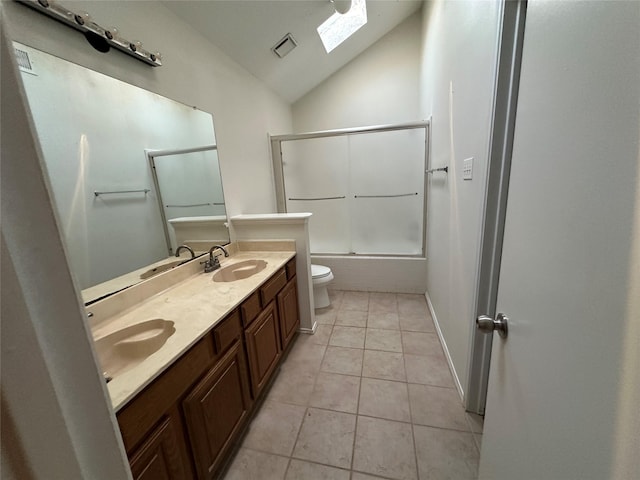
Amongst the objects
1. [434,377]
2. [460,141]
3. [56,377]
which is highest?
[460,141]

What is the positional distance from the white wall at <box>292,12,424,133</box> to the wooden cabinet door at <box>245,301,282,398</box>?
A: 269 centimetres

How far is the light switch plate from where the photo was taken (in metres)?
1.35

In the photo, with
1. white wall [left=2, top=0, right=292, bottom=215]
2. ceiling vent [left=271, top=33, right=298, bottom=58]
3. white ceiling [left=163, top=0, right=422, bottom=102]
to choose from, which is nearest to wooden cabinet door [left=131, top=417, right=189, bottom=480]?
white wall [left=2, top=0, right=292, bottom=215]

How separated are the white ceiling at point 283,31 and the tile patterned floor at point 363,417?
245cm

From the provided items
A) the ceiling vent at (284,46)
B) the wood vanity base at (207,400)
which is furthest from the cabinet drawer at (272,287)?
the ceiling vent at (284,46)

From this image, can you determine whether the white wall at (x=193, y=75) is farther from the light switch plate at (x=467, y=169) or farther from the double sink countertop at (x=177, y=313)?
the light switch plate at (x=467, y=169)

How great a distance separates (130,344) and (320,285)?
1.74m

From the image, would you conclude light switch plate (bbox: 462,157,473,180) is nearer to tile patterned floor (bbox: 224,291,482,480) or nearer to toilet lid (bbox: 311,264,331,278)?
tile patterned floor (bbox: 224,291,482,480)

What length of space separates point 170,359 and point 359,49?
3.61m

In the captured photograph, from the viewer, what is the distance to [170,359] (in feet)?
2.90


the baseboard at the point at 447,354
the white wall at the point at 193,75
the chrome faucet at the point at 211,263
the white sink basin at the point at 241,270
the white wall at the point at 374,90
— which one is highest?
the white wall at the point at 374,90

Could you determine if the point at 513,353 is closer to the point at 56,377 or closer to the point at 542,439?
the point at 542,439

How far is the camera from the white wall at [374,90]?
305cm

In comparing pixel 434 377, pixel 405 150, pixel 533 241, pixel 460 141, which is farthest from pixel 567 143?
pixel 405 150
